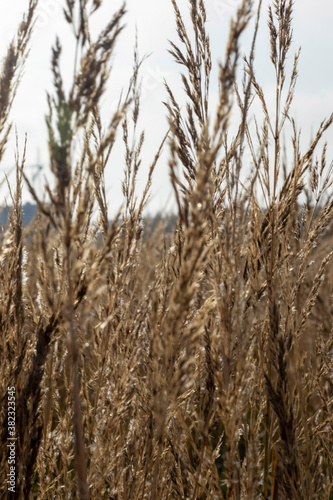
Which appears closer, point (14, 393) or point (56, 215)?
point (56, 215)

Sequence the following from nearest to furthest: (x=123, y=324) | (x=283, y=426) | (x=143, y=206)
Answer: (x=283, y=426) → (x=123, y=324) → (x=143, y=206)

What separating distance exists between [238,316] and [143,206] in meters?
0.77

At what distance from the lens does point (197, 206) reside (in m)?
1.00

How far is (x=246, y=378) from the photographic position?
4.24 feet

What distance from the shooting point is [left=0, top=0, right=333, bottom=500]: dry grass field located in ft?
3.46

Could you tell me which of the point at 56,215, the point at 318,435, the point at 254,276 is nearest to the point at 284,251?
the point at 254,276

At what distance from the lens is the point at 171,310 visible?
1.04 m

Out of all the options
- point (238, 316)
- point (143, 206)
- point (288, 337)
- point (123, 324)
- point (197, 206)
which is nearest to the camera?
point (197, 206)

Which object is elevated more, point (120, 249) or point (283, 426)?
point (120, 249)

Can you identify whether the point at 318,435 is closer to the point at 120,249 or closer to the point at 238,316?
the point at 238,316

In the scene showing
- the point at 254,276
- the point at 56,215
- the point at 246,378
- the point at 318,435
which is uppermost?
the point at 56,215

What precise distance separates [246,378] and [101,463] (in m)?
0.51

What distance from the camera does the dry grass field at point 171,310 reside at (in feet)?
3.46

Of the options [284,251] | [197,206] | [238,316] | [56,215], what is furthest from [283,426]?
[56,215]
